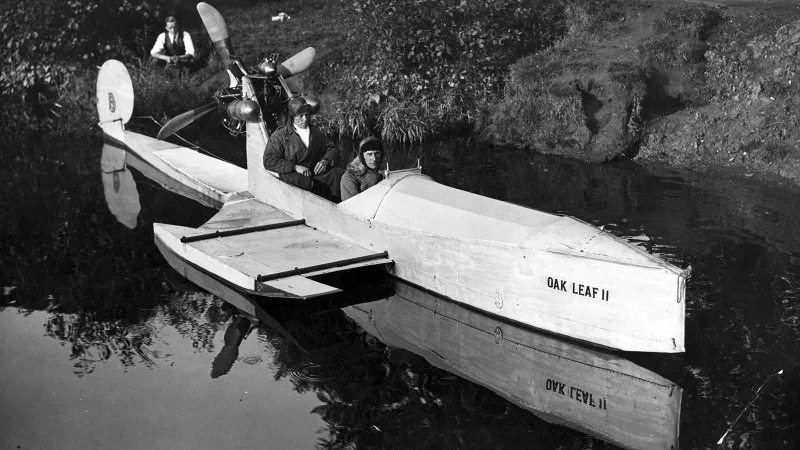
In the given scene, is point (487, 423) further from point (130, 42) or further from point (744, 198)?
point (130, 42)

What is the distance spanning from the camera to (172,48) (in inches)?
912

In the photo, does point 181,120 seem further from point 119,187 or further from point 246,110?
point 246,110

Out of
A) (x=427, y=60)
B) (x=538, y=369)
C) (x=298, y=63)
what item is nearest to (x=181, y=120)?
(x=298, y=63)

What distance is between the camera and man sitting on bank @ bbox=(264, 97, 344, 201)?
45.3 feet

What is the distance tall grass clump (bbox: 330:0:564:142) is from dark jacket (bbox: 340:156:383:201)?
6.68 m

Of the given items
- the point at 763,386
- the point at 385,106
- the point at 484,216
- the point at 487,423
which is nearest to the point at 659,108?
the point at 385,106

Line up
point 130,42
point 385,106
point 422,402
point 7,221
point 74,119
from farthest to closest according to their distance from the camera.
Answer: point 130,42 → point 74,119 → point 385,106 → point 7,221 → point 422,402

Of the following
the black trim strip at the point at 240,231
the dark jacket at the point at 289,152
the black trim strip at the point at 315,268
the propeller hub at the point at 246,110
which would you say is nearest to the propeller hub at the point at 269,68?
the propeller hub at the point at 246,110

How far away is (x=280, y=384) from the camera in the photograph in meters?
9.86

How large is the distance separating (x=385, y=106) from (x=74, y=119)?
7.00 metres

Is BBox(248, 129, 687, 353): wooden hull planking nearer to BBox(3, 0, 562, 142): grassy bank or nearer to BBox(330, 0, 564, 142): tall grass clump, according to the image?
BBox(330, 0, 564, 142): tall grass clump

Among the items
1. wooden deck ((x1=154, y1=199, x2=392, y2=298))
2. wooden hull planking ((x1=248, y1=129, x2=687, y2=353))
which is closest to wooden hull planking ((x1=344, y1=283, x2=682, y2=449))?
wooden hull planking ((x1=248, y1=129, x2=687, y2=353))

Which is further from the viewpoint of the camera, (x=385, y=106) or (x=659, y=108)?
(x=385, y=106)

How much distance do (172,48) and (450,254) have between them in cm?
1407
